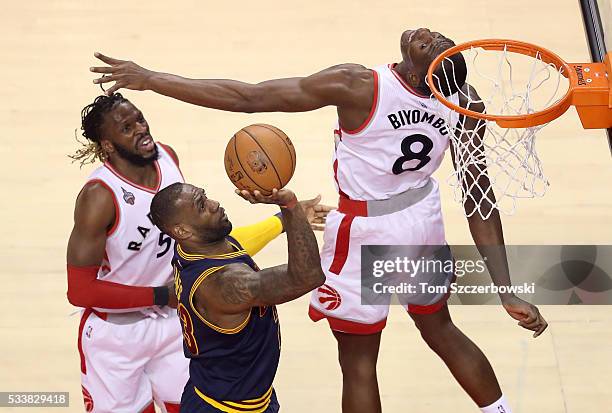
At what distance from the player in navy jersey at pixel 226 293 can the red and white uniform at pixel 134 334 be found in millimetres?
383

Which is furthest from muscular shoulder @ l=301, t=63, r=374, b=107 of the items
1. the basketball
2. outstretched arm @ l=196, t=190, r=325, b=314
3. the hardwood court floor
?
the hardwood court floor

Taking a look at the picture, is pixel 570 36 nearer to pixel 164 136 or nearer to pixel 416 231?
pixel 164 136

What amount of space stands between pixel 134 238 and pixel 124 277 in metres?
0.19

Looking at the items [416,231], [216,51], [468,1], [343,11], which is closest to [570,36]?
[468,1]

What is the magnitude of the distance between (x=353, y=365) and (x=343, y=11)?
3804mm

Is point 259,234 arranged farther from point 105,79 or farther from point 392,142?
point 105,79

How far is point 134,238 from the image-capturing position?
447 cm

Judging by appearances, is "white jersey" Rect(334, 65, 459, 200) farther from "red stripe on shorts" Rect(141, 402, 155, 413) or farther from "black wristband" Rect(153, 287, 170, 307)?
"red stripe on shorts" Rect(141, 402, 155, 413)

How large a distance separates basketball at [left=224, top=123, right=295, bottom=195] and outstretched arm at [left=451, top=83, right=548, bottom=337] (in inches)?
30.9

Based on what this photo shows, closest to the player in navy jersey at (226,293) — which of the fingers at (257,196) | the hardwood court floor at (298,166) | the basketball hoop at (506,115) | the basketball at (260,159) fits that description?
the fingers at (257,196)

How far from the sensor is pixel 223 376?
13.3ft

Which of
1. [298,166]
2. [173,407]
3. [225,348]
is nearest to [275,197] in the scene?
[225,348]

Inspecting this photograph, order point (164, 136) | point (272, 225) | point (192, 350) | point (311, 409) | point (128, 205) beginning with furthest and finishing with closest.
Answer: point (164, 136), point (311, 409), point (272, 225), point (128, 205), point (192, 350)

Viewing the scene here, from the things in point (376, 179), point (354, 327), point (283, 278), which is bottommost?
point (354, 327)
